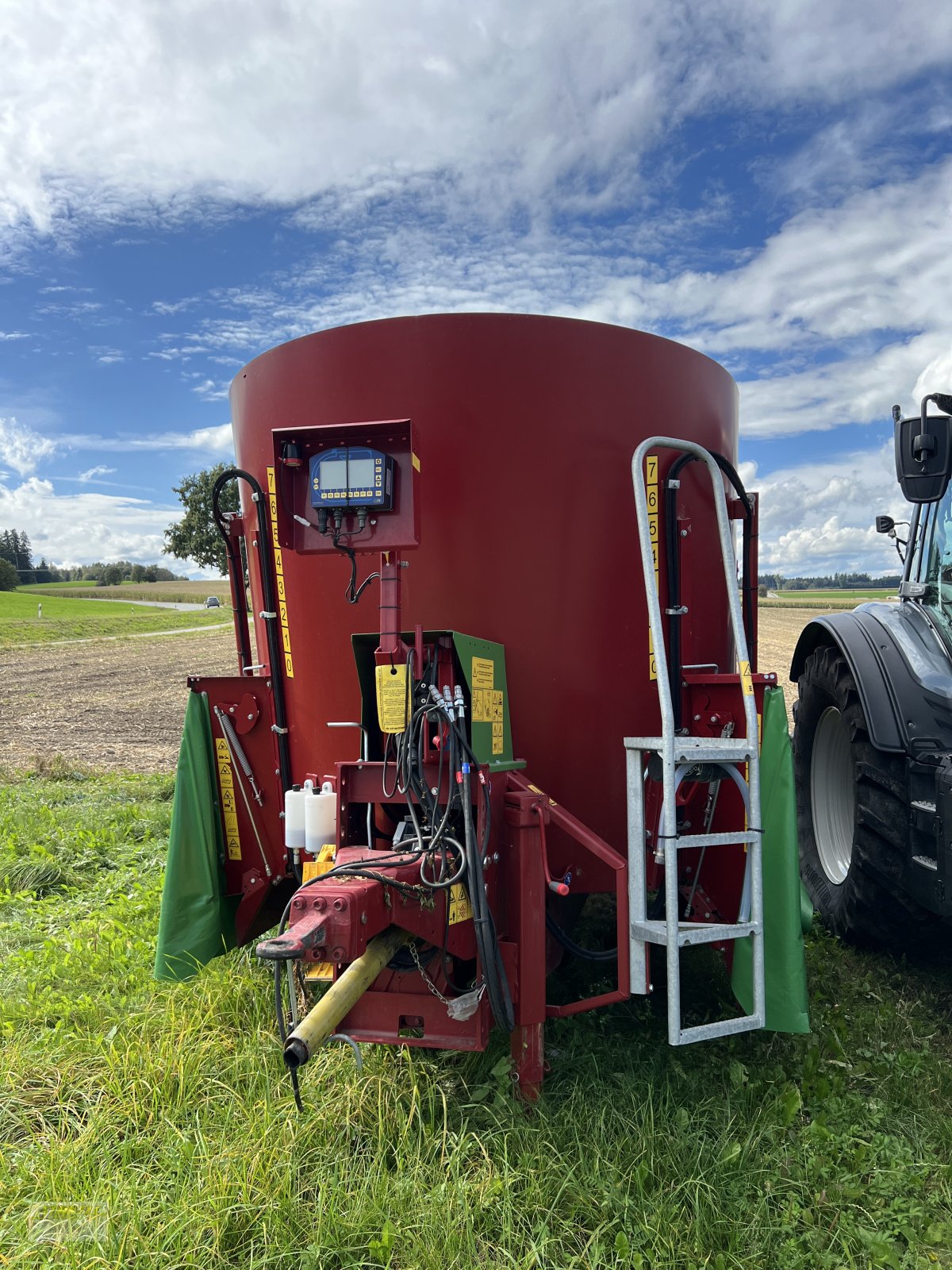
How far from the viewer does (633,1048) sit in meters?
3.10

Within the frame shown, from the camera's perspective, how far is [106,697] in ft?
49.5

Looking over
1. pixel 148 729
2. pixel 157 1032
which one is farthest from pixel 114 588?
pixel 157 1032

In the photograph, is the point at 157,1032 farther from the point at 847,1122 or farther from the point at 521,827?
the point at 847,1122

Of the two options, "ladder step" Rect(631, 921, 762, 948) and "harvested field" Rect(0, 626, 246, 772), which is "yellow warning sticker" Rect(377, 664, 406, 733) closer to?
"ladder step" Rect(631, 921, 762, 948)

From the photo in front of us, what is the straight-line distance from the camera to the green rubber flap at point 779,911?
2.90 meters

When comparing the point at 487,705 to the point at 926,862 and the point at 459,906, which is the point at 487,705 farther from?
the point at 926,862

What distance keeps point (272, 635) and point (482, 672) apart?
3.36ft

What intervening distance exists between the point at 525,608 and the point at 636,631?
450 millimetres

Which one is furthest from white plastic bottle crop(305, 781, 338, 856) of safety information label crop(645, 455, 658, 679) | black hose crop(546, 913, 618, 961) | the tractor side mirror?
the tractor side mirror

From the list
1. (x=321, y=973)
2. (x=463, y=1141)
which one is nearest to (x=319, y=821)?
(x=321, y=973)

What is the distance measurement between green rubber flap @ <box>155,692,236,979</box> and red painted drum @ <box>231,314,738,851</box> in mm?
520

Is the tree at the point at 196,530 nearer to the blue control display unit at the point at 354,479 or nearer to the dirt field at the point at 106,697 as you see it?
the dirt field at the point at 106,697

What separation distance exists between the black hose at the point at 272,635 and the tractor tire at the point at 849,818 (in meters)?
2.38

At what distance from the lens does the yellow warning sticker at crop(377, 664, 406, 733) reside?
8.77 feet
